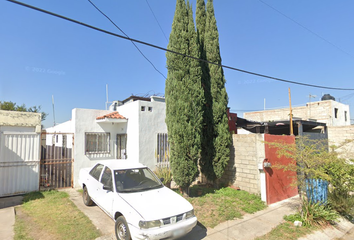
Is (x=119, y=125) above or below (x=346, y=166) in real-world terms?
above

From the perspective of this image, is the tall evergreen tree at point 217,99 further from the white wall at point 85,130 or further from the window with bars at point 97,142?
the window with bars at point 97,142

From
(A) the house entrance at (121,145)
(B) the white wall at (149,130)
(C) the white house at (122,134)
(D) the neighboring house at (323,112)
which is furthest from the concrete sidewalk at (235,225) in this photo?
(D) the neighboring house at (323,112)

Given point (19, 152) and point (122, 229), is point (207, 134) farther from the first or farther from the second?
point (19, 152)

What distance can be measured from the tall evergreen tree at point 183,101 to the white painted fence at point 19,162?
17.1ft

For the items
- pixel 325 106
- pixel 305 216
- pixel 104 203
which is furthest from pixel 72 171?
pixel 325 106

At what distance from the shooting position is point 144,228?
3.77 m

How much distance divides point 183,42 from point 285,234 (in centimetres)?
620

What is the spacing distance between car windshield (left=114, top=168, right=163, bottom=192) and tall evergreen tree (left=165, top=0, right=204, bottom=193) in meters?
1.40

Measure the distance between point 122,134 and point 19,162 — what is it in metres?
4.05

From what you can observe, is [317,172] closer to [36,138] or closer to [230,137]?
[230,137]

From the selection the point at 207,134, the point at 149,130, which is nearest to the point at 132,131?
the point at 149,130

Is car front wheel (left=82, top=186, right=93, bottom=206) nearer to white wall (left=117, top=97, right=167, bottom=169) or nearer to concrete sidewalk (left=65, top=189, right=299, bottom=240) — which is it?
concrete sidewalk (left=65, top=189, right=299, bottom=240)

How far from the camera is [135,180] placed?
5266 mm

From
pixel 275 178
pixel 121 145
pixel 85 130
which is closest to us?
pixel 275 178
